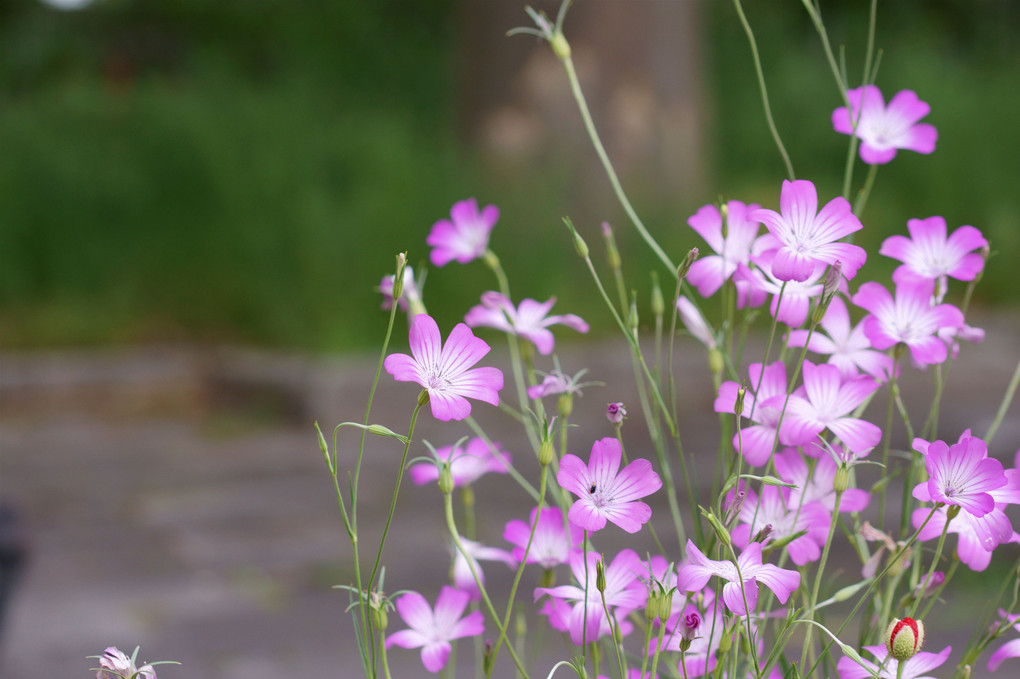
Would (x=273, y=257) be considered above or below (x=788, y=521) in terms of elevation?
above

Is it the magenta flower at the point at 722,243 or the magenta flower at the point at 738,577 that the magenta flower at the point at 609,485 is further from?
the magenta flower at the point at 722,243

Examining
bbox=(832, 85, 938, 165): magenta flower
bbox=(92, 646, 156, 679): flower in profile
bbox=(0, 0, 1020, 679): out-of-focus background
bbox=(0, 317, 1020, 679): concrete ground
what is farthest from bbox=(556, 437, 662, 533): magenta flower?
bbox=(0, 0, 1020, 679): out-of-focus background

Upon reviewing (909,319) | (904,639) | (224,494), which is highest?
(224,494)

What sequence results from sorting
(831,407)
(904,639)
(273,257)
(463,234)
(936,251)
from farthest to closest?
(273,257), (463,234), (936,251), (831,407), (904,639)

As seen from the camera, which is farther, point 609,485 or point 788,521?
point 788,521

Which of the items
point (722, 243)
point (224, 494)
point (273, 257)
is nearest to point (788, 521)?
point (722, 243)

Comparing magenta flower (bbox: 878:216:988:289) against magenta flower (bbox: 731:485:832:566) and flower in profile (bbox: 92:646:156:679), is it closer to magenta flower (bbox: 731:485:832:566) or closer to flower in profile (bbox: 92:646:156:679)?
magenta flower (bbox: 731:485:832:566)

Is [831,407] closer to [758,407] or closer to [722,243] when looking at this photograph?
[758,407]
